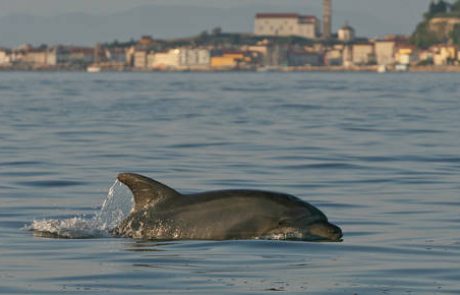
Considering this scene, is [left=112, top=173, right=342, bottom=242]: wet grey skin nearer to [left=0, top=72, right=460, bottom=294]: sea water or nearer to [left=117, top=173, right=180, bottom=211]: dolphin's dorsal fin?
[left=117, top=173, right=180, bottom=211]: dolphin's dorsal fin

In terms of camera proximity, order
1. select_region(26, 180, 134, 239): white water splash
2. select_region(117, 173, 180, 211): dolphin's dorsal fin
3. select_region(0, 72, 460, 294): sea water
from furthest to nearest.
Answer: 1. select_region(26, 180, 134, 239): white water splash
2. select_region(117, 173, 180, 211): dolphin's dorsal fin
3. select_region(0, 72, 460, 294): sea water

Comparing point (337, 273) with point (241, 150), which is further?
point (241, 150)

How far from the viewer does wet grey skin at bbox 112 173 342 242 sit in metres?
15.1

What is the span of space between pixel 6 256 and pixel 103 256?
39.0 inches

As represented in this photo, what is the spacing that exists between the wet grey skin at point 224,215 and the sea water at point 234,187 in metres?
0.18

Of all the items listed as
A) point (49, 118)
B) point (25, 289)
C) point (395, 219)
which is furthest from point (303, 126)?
point (25, 289)

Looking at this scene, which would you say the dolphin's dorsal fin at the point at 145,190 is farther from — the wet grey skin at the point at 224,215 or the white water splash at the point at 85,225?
the white water splash at the point at 85,225

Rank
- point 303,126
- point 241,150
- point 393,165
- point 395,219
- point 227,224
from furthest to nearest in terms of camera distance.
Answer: point 303,126, point 241,150, point 393,165, point 395,219, point 227,224

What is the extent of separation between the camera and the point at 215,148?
99.1 feet

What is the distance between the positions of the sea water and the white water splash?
0.03m

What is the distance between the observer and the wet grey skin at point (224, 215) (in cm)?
1505

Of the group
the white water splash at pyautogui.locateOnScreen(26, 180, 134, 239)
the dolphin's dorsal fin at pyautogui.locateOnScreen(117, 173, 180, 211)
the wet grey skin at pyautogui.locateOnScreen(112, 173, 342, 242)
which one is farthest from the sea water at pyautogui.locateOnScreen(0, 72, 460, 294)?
the dolphin's dorsal fin at pyautogui.locateOnScreen(117, 173, 180, 211)

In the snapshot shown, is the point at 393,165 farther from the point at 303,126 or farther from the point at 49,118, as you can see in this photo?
the point at 49,118

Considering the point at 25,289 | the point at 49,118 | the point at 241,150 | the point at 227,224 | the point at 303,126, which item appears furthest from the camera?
the point at 49,118
